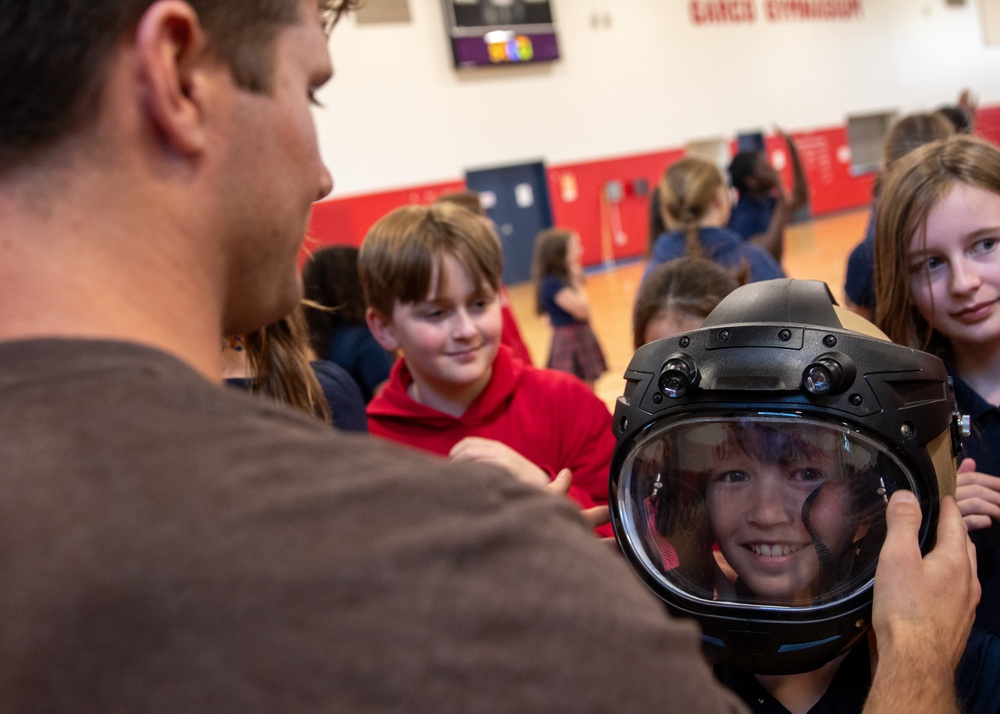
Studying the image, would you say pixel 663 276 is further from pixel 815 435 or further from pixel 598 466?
pixel 815 435

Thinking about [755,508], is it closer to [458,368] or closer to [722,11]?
[458,368]

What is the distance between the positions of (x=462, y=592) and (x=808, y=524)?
854mm

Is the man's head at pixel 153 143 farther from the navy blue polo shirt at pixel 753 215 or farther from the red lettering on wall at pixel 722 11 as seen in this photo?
the red lettering on wall at pixel 722 11

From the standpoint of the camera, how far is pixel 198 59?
0.70m

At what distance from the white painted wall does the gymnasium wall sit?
0.9 inches

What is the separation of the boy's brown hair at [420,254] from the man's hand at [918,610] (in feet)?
4.64

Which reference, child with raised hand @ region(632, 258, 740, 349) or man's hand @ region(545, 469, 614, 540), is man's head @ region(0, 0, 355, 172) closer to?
man's hand @ region(545, 469, 614, 540)

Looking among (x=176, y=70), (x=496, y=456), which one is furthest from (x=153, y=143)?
(x=496, y=456)

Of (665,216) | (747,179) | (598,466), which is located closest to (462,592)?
(598,466)

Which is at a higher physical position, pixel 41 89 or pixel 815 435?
pixel 41 89

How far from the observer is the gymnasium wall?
12031 millimetres

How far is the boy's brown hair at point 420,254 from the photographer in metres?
2.32

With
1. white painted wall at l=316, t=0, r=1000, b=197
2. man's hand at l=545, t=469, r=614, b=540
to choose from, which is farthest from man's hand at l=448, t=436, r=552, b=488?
white painted wall at l=316, t=0, r=1000, b=197

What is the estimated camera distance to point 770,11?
53.3 ft
